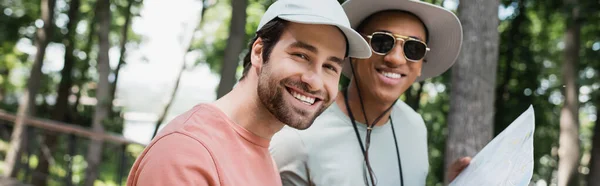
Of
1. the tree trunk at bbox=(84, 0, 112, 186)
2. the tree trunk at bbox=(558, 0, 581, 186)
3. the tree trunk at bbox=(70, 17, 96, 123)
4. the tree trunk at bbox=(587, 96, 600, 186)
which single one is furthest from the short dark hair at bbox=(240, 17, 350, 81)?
the tree trunk at bbox=(70, 17, 96, 123)

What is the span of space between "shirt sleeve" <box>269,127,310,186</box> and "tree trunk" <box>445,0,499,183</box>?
10.7ft

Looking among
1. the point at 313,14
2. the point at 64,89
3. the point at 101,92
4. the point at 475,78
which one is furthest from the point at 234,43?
the point at 64,89

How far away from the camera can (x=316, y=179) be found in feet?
6.53

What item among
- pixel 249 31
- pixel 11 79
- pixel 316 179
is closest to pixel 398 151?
pixel 316 179

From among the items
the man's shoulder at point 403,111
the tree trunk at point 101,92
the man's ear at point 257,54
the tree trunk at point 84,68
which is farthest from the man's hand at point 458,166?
the tree trunk at point 84,68

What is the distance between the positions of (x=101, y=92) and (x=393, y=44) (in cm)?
751

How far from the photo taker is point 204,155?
1.31 meters

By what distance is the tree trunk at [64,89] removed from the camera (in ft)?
40.9

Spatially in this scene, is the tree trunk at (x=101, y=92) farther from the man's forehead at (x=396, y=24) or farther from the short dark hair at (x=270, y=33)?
the short dark hair at (x=270, y=33)

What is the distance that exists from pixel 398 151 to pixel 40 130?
8901 millimetres

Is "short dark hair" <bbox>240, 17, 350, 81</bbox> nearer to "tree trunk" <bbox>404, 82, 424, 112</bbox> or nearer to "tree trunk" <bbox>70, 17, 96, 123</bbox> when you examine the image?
"tree trunk" <bbox>404, 82, 424, 112</bbox>

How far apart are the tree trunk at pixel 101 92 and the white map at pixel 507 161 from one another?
7.39 m

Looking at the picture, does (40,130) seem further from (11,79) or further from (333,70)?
(11,79)

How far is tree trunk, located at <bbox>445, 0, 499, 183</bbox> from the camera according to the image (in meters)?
4.90
